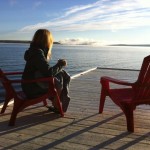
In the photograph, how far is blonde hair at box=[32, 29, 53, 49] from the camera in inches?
180

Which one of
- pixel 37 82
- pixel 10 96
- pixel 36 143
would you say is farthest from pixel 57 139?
pixel 10 96

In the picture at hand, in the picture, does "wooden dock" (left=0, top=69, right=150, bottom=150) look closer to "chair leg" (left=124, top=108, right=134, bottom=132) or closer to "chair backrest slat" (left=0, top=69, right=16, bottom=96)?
"chair leg" (left=124, top=108, right=134, bottom=132)

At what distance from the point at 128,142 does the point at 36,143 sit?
111 centimetres

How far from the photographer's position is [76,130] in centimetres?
427

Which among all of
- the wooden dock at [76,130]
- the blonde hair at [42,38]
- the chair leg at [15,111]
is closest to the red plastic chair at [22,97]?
the chair leg at [15,111]

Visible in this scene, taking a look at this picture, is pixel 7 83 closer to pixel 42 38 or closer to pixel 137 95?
pixel 42 38

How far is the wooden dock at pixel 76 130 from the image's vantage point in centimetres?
372

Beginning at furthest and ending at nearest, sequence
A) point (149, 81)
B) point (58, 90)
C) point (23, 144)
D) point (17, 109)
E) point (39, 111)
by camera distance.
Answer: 1. point (39, 111)
2. point (58, 90)
3. point (17, 109)
4. point (149, 81)
5. point (23, 144)

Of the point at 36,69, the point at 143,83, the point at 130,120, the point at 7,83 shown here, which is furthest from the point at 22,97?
the point at 143,83

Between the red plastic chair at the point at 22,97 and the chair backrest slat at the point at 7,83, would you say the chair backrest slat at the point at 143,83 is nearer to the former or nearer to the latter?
the red plastic chair at the point at 22,97

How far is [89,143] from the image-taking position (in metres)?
3.79

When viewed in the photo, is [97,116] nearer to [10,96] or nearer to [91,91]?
[10,96]

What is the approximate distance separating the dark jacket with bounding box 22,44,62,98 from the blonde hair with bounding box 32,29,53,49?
7 cm

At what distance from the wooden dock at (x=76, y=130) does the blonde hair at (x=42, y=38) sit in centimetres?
112
